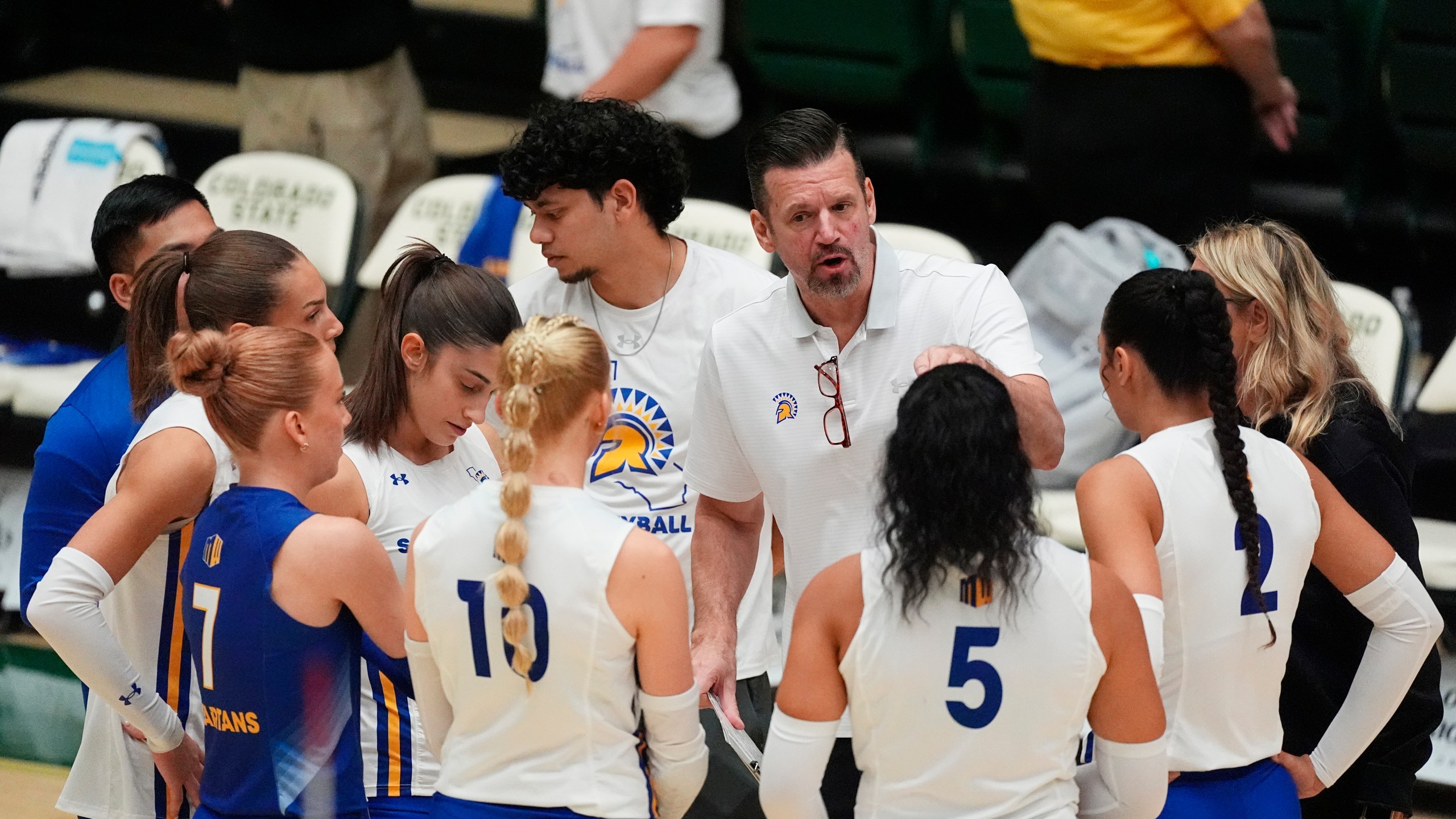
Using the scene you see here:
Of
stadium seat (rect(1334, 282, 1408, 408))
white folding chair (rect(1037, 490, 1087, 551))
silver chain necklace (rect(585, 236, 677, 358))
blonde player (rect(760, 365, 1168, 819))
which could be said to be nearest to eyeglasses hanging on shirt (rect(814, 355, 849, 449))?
silver chain necklace (rect(585, 236, 677, 358))

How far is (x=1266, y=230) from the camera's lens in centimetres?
264

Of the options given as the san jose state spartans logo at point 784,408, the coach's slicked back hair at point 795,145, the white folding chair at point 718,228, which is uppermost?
the coach's slicked back hair at point 795,145

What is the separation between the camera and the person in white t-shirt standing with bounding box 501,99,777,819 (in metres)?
3.07

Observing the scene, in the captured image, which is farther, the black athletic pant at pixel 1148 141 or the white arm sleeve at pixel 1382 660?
the black athletic pant at pixel 1148 141

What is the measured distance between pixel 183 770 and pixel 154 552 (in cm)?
36

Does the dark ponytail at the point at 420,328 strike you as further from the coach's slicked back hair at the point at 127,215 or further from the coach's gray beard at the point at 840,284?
the coach's slicked back hair at the point at 127,215

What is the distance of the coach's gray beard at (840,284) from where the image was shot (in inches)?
102

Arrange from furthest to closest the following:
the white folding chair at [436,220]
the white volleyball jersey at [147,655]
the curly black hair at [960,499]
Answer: the white folding chair at [436,220] < the white volleyball jersey at [147,655] < the curly black hair at [960,499]

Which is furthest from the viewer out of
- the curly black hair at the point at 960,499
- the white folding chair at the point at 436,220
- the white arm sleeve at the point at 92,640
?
the white folding chair at the point at 436,220

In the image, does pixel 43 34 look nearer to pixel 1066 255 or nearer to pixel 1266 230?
pixel 1066 255

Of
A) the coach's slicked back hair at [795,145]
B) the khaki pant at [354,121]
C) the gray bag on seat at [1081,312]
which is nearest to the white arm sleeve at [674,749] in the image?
the coach's slicked back hair at [795,145]

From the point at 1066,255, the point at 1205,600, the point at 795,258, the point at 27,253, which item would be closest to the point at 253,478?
the point at 795,258

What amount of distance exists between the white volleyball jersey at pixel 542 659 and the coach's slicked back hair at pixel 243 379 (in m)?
0.32

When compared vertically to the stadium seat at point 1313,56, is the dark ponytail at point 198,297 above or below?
above
